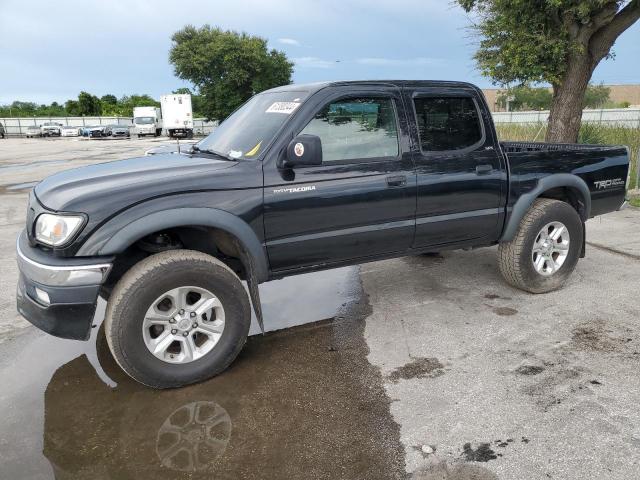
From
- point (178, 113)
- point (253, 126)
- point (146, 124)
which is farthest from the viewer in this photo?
point (146, 124)

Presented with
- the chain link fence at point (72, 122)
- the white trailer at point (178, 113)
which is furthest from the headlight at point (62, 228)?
the chain link fence at point (72, 122)

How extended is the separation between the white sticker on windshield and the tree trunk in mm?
9712

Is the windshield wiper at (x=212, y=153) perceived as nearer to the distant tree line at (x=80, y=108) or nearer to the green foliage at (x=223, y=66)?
the green foliage at (x=223, y=66)

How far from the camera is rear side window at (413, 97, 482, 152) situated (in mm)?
4176

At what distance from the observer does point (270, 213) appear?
3.54 m

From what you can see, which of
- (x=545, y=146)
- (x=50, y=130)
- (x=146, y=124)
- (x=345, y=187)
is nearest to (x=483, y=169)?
(x=345, y=187)

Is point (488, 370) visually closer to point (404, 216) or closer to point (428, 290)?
point (404, 216)

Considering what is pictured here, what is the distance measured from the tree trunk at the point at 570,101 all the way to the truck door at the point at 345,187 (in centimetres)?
924

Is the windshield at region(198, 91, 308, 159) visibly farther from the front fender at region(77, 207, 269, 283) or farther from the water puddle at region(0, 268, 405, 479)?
the water puddle at region(0, 268, 405, 479)

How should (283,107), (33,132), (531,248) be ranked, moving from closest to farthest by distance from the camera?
(283,107) → (531,248) → (33,132)

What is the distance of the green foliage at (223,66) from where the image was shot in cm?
4475

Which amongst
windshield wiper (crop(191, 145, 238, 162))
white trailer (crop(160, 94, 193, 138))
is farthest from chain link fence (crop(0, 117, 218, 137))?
windshield wiper (crop(191, 145, 238, 162))

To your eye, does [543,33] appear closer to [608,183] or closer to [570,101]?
[570,101]

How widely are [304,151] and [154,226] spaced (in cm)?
107
